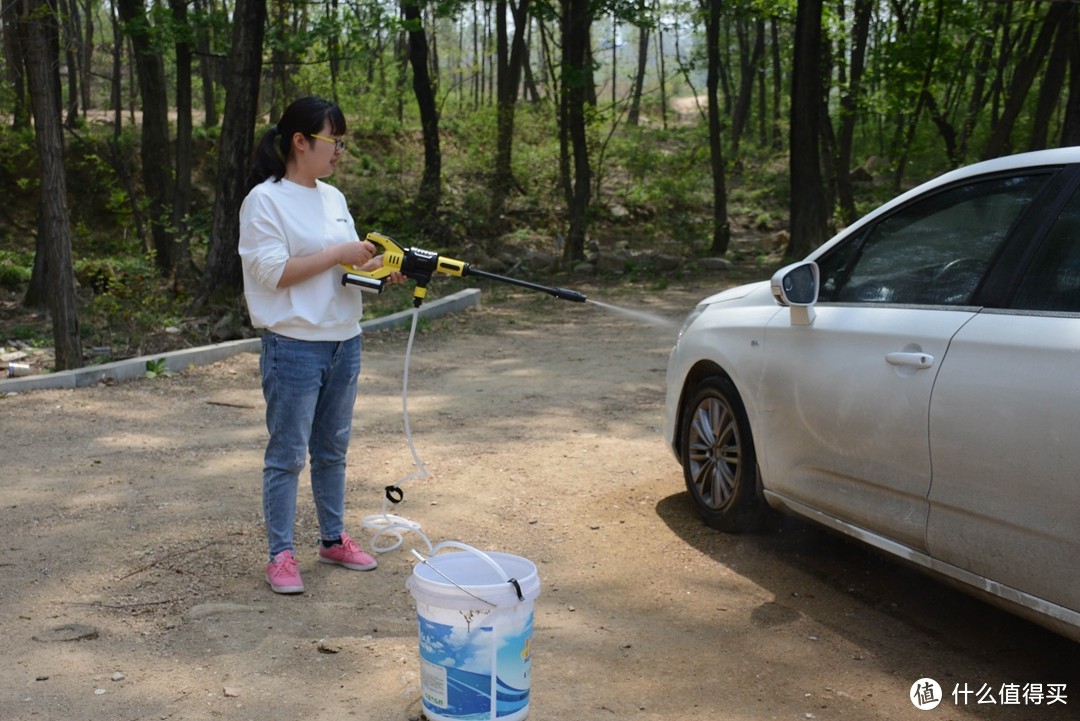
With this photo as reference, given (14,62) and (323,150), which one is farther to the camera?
(14,62)

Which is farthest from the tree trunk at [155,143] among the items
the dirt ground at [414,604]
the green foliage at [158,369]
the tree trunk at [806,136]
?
the tree trunk at [806,136]

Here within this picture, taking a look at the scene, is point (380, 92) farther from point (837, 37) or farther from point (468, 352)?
point (468, 352)

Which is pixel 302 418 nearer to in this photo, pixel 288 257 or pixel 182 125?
pixel 288 257

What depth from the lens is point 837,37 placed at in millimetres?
19250

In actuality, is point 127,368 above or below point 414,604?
above

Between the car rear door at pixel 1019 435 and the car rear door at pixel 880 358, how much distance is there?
119 millimetres

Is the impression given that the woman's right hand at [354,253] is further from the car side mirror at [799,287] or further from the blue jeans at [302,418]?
the car side mirror at [799,287]

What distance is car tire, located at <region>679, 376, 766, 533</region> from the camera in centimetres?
501

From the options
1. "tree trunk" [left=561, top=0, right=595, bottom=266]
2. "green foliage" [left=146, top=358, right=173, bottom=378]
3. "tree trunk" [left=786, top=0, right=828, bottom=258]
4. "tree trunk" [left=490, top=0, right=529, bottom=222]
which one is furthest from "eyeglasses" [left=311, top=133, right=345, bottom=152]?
"tree trunk" [left=490, top=0, right=529, bottom=222]

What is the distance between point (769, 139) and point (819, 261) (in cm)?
3463

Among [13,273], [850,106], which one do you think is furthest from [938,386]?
[850,106]

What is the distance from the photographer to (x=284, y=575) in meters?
4.46

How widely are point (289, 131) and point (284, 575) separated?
71.6 inches

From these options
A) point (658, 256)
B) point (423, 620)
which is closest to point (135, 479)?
point (423, 620)
